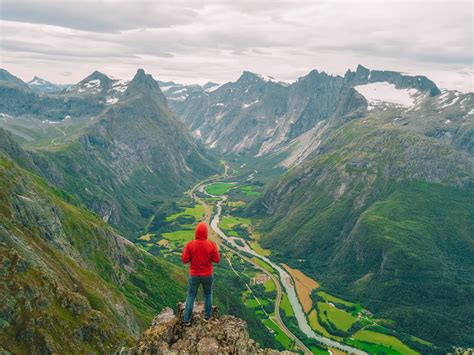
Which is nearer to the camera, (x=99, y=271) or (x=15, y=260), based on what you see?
(x=15, y=260)

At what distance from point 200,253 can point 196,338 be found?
436 inches

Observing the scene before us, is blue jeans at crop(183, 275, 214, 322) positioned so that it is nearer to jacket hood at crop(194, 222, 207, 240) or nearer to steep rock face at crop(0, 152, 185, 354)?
jacket hood at crop(194, 222, 207, 240)

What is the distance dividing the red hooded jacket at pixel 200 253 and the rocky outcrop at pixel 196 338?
335 inches

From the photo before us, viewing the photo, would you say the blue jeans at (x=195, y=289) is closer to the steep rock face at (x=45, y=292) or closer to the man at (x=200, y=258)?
the man at (x=200, y=258)

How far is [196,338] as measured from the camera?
4738 centimetres

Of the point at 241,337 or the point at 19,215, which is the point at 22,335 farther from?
the point at 241,337

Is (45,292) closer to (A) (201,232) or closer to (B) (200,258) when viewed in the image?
(B) (200,258)

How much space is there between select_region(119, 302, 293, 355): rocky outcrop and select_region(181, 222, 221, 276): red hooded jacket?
8.52 meters

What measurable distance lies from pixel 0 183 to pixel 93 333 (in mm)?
64692

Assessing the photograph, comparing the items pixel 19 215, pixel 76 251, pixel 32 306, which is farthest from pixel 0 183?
pixel 32 306

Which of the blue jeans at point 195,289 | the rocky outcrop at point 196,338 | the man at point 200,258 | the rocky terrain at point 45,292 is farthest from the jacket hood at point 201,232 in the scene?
the rocky terrain at point 45,292

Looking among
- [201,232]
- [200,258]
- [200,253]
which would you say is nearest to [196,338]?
[200,258]

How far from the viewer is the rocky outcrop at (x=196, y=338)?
46.5 m

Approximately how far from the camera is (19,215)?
141625 millimetres
